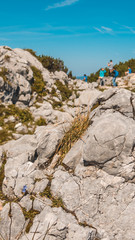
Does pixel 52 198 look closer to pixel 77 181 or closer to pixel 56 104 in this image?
pixel 77 181

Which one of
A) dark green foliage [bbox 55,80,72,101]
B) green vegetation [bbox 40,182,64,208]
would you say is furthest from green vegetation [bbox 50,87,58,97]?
green vegetation [bbox 40,182,64,208]

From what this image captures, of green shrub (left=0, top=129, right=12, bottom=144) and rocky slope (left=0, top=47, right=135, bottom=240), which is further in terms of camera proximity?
green shrub (left=0, top=129, right=12, bottom=144)

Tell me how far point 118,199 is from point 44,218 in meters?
2.99

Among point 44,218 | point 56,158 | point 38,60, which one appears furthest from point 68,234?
point 38,60

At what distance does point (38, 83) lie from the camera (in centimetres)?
2419

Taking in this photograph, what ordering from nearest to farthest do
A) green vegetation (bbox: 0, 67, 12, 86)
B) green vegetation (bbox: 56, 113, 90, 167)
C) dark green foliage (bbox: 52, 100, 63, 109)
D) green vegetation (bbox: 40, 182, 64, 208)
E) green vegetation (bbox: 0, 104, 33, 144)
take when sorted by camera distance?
green vegetation (bbox: 40, 182, 64, 208)
green vegetation (bbox: 56, 113, 90, 167)
green vegetation (bbox: 0, 104, 33, 144)
green vegetation (bbox: 0, 67, 12, 86)
dark green foliage (bbox: 52, 100, 63, 109)

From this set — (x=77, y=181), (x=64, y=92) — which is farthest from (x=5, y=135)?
(x=64, y=92)

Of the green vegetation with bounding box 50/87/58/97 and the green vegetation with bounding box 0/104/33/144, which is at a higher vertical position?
the green vegetation with bounding box 50/87/58/97

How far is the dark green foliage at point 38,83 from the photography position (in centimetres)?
2312

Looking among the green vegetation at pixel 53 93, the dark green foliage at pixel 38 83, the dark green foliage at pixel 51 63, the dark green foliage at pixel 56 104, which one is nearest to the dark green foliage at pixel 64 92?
the green vegetation at pixel 53 93

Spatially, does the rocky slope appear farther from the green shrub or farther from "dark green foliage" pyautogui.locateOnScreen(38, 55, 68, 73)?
"dark green foliage" pyautogui.locateOnScreen(38, 55, 68, 73)

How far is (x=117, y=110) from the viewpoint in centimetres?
903

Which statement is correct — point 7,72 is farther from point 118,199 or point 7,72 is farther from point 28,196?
point 118,199

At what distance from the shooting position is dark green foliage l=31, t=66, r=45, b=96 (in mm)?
23122
